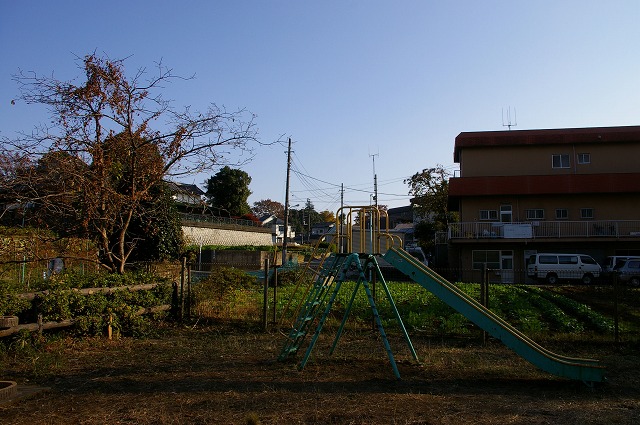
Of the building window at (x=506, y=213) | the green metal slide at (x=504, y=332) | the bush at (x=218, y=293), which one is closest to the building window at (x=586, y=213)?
the building window at (x=506, y=213)

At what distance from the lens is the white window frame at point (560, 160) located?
3541 centimetres

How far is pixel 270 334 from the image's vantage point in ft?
38.2

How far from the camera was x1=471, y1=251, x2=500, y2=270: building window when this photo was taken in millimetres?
34250

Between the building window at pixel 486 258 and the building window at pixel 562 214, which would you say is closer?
the building window at pixel 486 258

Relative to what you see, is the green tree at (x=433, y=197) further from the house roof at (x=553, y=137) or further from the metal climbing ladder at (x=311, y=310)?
the metal climbing ladder at (x=311, y=310)

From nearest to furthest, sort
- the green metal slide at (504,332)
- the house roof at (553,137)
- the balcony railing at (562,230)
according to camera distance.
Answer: the green metal slide at (504,332), the balcony railing at (562,230), the house roof at (553,137)

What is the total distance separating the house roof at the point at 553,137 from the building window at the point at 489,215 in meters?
4.37

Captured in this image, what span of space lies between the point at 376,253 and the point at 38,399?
5099 millimetres

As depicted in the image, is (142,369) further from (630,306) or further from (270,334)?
(630,306)

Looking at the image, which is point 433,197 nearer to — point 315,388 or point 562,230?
point 562,230

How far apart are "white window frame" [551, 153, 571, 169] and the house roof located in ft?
3.03

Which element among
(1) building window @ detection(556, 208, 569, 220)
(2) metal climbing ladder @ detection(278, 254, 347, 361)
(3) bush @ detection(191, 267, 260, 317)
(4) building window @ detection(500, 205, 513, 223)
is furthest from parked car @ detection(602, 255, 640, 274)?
(2) metal climbing ladder @ detection(278, 254, 347, 361)

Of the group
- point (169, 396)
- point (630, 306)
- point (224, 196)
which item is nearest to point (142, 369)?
point (169, 396)

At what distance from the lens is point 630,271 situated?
26312 mm
